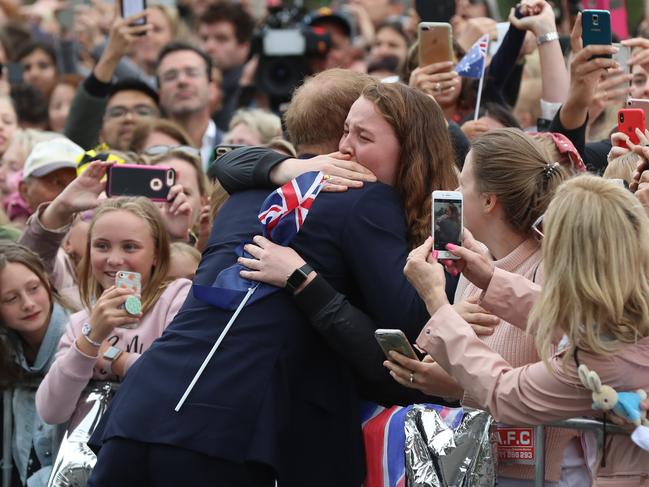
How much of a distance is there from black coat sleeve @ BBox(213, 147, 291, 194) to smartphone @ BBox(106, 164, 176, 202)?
1.51 metres

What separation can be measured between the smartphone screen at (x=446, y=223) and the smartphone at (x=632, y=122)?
1032mm

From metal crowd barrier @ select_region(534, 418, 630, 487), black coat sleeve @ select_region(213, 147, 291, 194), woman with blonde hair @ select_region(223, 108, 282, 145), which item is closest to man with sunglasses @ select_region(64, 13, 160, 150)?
woman with blonde hair @ select_region(223, 108, 282, 145)

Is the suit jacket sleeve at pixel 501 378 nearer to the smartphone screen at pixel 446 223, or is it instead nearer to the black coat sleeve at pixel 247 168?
the smartphone screen at pixel 446 223

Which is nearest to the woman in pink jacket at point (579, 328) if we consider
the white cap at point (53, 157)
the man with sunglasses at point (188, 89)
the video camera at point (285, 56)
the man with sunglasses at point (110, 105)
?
the white cap at point (53, 157)

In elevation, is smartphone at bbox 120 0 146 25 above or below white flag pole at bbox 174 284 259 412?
above

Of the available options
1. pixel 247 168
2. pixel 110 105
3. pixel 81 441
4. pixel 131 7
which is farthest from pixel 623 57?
pixel 110 105

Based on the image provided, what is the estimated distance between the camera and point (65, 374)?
501 cm

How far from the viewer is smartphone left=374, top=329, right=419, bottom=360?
12.5 feet

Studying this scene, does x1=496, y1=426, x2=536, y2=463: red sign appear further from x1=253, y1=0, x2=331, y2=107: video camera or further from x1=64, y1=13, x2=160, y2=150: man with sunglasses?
x1=253, y1=0, x2=331, y2=107: video camera

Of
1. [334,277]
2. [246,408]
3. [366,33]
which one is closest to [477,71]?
[334,277]

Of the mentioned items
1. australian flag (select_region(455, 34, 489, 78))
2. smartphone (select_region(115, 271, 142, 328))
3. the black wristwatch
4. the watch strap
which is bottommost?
the watch strap

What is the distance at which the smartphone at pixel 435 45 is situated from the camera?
5906mm

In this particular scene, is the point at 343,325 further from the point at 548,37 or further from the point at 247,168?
the point at 548,37

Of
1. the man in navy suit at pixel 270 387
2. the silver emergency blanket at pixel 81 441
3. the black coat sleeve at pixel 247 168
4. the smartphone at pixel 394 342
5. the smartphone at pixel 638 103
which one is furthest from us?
the smartphone at pixel 638 103
